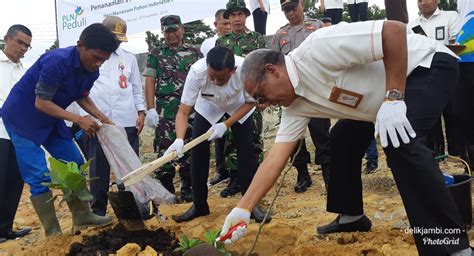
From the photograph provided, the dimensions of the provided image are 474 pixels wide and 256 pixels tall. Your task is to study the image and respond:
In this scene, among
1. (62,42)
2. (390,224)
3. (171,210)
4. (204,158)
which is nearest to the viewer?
(390,224)

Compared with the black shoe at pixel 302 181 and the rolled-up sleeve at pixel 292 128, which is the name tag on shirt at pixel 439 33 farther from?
the rolled-up sleeve at pixel 292 128

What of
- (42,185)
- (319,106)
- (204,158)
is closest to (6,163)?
(42,185)

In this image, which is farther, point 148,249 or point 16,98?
point 16,98

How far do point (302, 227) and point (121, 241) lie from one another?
1.33 metres

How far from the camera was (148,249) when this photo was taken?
10.1 ft

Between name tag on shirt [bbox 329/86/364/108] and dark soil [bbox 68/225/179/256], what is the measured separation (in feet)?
5.09

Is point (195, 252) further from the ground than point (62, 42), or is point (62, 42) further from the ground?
point (62, 42)

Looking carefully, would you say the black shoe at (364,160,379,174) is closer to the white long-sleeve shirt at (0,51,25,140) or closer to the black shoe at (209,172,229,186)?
the black shoe at (209,172,229,186)

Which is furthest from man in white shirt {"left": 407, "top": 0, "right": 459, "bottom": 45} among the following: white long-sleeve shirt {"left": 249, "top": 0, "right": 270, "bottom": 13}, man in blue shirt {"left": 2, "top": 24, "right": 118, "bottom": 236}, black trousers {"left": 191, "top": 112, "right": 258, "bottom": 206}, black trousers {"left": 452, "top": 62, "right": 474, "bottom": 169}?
man in blue shirt {"left": 2, "top": 24, "right": 118, "bottom": 236}

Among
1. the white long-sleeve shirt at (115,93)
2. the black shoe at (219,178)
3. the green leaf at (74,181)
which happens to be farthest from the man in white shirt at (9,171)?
the black shoe at (219,178)

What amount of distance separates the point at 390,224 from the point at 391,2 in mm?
1675

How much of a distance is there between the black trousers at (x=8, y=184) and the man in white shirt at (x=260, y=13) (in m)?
4.04

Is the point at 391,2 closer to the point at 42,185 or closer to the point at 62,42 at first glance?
the point at 42,185

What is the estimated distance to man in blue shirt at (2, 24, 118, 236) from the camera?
3.65 meters
